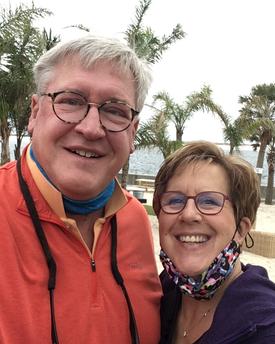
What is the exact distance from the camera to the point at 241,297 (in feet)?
6.20

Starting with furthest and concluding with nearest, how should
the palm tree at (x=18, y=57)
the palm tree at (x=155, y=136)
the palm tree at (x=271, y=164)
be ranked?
the palm tree at (x=271, y=164) → the palm tree at (x=155, y=136) → the palm tree at (x=18, y=57)

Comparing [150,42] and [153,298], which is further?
[150,42]

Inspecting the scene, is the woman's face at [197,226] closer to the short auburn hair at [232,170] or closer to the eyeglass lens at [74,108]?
the short auburn hair at [232,170]

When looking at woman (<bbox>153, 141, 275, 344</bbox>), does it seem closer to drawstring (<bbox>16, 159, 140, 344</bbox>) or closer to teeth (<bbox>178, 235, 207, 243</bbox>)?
teeth (<bbox>178, 235, 207, 243</bbox>)

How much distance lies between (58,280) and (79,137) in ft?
1.91

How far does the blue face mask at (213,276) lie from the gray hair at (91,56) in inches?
33.0

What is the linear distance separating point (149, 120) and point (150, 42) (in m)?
2.55

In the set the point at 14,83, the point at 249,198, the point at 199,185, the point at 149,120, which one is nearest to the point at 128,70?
the point at 199,185

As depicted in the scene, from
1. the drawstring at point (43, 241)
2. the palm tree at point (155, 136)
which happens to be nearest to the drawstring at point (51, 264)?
the drawstring at point (43, 241)

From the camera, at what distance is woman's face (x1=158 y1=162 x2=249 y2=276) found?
203cm

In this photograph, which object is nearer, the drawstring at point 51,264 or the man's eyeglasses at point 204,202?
the drawstring at point 51,264

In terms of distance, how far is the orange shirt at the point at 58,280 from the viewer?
1.70 metres

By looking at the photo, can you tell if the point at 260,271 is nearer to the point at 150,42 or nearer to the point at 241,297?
the point at 241,297

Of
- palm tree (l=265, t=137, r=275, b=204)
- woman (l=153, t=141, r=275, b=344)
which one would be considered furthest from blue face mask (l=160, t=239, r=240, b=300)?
palm tree (l=265, t=137, r=275, b=204)
